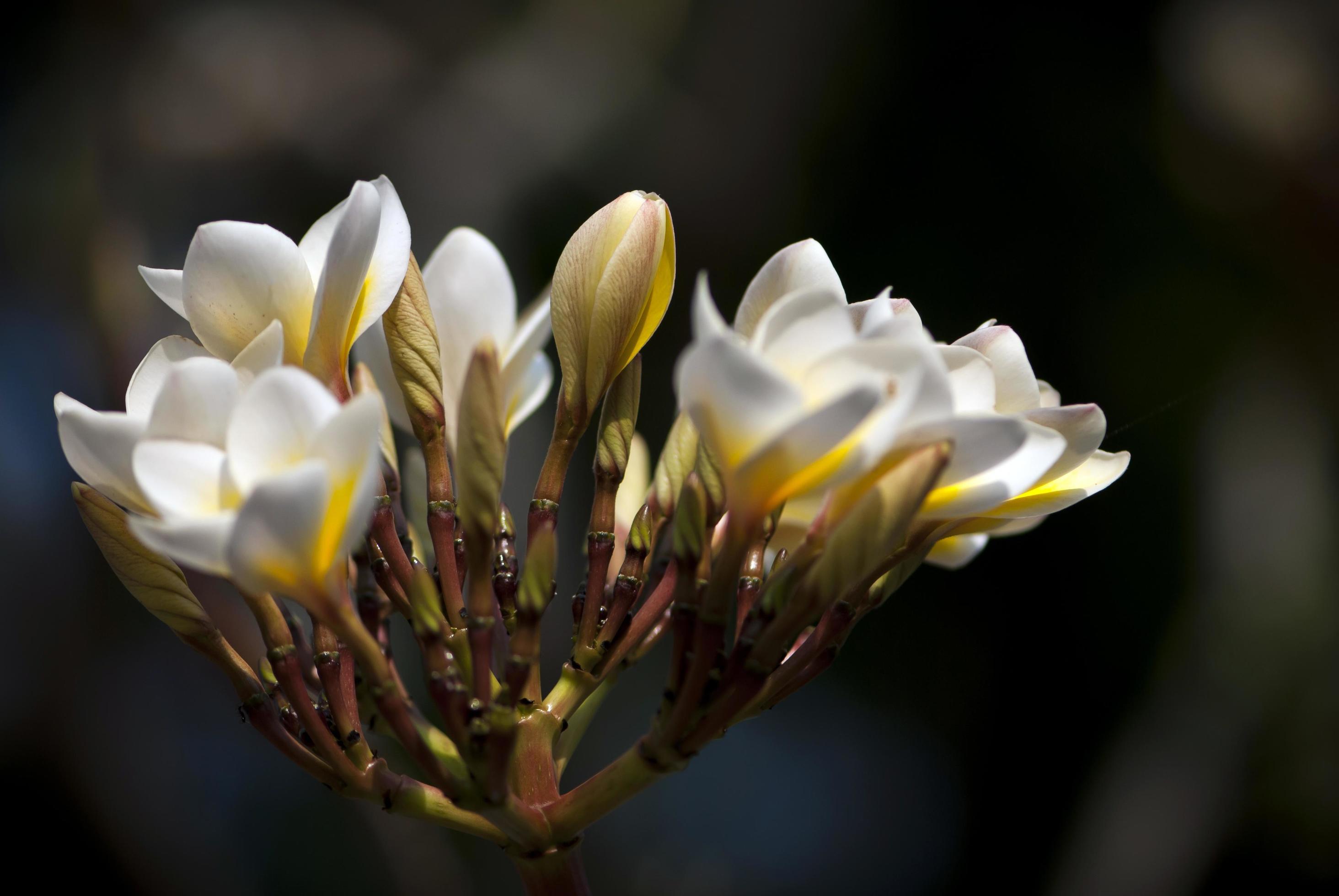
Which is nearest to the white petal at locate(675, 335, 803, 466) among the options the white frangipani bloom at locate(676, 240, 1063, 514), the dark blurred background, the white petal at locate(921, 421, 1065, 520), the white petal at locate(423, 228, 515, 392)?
the white frangipani bloom at locate(676, 240, 1063, 514)

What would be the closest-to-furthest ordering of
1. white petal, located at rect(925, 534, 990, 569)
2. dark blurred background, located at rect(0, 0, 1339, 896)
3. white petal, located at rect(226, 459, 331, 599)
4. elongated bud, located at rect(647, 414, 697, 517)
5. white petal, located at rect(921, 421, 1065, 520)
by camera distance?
white petal, located at rect(226, 459, 331, 599), white petal, located at rect(921, 421, 1065, 520), elongated bud, located at rect(647, 414, 697, 517), white petal, located at rect(925, 534, 990, 569), dark blurred background, located at rect(0, 0, 1339, 896)

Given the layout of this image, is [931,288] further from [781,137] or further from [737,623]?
[737,623]

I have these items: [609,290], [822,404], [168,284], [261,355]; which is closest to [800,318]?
[822,404]

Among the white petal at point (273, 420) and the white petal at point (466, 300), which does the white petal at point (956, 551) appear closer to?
the white petal at point (466, 300)

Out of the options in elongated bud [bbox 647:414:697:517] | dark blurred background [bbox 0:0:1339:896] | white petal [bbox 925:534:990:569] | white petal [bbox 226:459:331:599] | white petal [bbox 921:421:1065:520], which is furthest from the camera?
dark blurred background [bbox 0:0:1339:896]

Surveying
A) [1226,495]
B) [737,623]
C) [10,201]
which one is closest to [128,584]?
[737,623]

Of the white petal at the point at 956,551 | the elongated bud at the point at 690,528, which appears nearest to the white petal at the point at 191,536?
the elongated bud at the point at 690,528

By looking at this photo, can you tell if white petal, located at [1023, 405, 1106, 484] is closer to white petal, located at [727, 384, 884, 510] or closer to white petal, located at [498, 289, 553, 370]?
white petal, located at [727, 384, 884, 510]
